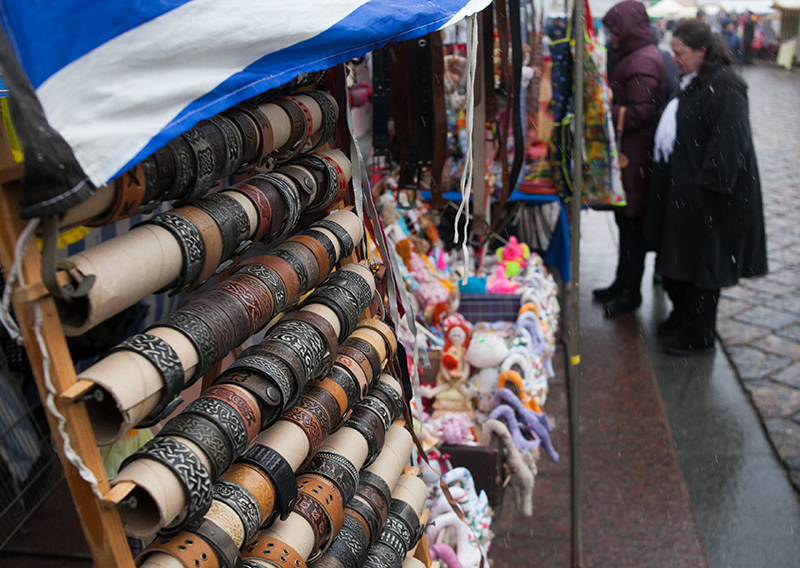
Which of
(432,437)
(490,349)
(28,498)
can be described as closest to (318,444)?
(432,437)

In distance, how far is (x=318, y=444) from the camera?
105 centimetres

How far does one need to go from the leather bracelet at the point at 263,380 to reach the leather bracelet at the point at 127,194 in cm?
28

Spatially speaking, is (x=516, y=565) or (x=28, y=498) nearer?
(x=516, y=565)

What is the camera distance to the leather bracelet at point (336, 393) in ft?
3.66

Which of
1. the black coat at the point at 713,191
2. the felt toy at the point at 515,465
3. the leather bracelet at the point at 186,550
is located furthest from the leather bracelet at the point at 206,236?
the black coat at the point at 713,191

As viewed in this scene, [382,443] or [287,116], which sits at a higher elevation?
[287,116]

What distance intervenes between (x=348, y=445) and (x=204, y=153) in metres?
0.56

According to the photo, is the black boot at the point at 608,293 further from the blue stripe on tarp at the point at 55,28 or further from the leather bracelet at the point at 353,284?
the blue stripe on tarp at the point at 55,28

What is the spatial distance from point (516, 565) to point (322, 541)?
1798 millimetres

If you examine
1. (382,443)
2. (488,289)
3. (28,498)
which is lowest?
(28,498)

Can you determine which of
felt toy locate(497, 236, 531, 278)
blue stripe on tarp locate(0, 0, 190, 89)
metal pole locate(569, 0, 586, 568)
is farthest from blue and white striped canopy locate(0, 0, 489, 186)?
felt toy locate(497, 236, 531, 278)

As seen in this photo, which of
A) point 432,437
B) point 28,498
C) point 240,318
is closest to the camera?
point 240,318

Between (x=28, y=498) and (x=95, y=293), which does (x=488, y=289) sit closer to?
(x=28, y=498)

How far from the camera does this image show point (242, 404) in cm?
89
